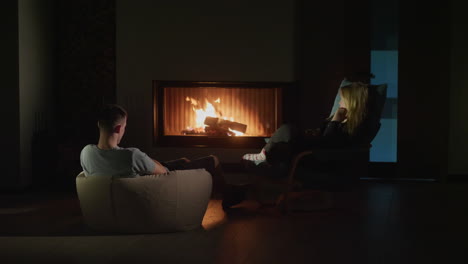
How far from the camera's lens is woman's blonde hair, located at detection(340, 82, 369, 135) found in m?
3.80

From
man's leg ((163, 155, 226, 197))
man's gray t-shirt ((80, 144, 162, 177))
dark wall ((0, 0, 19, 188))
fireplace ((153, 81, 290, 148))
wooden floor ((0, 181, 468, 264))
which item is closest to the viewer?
wooden floor ((0, 181, 468, 264))

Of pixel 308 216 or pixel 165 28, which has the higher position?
pixel 165 28

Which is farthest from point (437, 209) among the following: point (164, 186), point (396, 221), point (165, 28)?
point (165, 28)

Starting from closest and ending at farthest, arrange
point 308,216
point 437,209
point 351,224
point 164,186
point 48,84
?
point 164,186 → point 351,224 → point 308,216 → point 437,209 → point 48,84

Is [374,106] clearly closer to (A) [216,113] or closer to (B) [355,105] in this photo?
(B) [355,105]

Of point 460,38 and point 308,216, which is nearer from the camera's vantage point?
point 308,216

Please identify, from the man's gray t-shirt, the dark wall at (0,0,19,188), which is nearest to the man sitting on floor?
the man's gray t-shirt

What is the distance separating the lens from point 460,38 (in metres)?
5.25

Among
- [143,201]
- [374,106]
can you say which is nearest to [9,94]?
[143,201]

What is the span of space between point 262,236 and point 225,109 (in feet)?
7.80

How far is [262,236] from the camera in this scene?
3170 mm

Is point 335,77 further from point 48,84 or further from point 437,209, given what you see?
point 48,84

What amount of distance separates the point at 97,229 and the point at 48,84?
2381 mm

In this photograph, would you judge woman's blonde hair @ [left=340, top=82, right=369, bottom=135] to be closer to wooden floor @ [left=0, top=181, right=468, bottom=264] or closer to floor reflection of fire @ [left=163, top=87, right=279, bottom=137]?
wooden floor @ [left=0, top=181, right=468, bottom=264]
